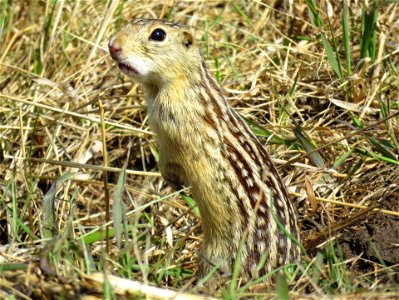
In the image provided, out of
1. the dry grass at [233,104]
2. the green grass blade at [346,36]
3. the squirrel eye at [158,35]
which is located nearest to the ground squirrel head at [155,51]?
the squirrel eye at [158,35]

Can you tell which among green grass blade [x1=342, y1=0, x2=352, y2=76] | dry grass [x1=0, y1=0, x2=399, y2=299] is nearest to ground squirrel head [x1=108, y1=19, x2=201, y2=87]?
dry grass [x1=0, y1=0, x2=399, y2=299]

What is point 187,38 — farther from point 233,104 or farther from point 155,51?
point 233,104

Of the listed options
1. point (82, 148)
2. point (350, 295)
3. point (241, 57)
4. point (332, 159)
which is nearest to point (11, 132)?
point (82, 148)

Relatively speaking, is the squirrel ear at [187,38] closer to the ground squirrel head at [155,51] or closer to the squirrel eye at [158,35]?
the ground squirrel head at [155,51]

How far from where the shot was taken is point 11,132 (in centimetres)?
583

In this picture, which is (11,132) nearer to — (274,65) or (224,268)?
(274,65)

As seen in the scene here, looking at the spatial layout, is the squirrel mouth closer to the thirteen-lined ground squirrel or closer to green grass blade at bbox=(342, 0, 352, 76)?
the thirteen-lined ground squirrel

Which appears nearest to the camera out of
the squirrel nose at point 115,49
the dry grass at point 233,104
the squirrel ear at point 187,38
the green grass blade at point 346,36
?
the squirrel nose at point 115,49

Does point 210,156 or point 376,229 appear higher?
point 210,156

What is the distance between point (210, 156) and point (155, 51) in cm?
59

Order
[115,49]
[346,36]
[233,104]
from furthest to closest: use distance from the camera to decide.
A: [233,104] → [346,36] → [115,49]

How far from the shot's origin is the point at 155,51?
442 cm

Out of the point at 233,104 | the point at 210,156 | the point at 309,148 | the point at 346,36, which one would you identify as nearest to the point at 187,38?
the point at 210,156

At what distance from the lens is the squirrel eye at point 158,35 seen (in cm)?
443
